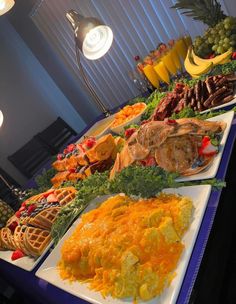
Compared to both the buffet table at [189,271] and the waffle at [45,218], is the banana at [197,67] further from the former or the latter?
the waffle at [45,218]

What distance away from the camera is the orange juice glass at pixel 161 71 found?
8.87 ft

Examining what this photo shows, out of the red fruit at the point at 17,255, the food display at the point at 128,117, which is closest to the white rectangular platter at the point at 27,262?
the red fruit at the point at 17,255

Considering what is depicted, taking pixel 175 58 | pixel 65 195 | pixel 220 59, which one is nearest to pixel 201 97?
pixel 220 59

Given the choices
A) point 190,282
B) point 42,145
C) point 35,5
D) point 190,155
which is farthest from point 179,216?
point 35,5

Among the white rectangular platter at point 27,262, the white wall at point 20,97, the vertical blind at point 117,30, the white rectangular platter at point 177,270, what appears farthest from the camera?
the white wall at point 20,97

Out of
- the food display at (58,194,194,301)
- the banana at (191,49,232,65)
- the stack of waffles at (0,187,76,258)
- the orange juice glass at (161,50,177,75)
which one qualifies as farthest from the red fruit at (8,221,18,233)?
the banana at (191,49,232,65)

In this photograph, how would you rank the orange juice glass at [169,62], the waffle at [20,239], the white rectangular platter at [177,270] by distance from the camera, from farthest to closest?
the orange juice glass at [169,62]
the waffle at [20,239]
the white rectangular platter at [177,270]

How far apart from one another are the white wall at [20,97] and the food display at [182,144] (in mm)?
4185

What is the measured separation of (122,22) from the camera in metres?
4.53

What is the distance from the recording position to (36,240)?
1801 mm

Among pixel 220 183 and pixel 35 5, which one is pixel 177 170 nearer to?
pixel 220 183

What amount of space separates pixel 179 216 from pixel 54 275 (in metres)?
0.73

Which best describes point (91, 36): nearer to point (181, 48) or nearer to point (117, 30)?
point (181, 48)

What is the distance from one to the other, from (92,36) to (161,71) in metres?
0.76
